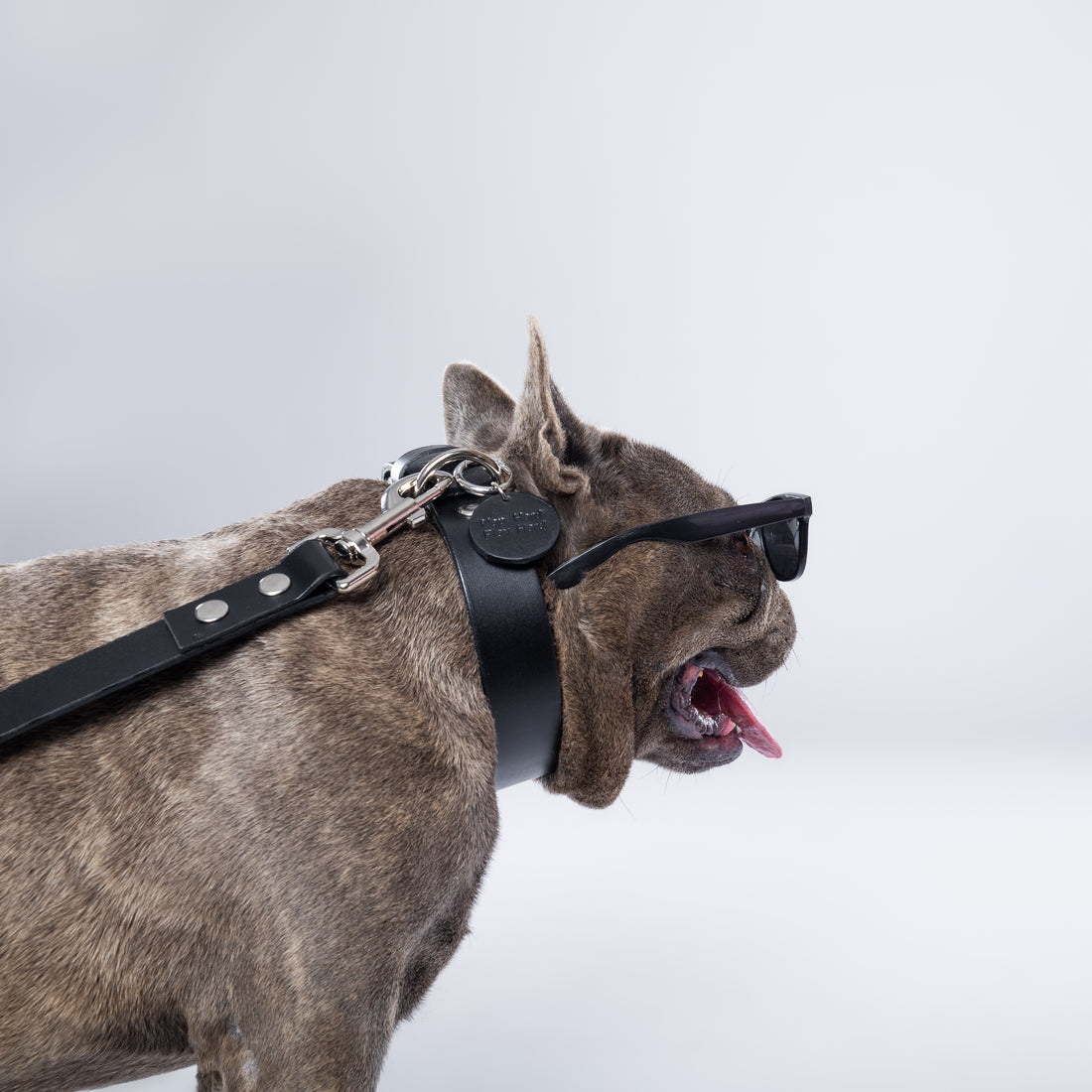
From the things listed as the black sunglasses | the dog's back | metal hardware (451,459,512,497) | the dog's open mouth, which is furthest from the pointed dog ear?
the dog's open mouth

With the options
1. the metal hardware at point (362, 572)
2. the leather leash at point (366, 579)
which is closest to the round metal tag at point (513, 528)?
the leather leash at point (366, 579)

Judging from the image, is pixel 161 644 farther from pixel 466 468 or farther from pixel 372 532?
pixel 466 468

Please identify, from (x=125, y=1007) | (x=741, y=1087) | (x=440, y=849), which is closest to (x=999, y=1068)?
(x=741, y=1087)

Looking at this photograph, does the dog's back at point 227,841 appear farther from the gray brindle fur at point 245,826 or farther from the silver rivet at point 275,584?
the silver rivet at point 275,584

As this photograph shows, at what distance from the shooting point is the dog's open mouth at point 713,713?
3.59 meters

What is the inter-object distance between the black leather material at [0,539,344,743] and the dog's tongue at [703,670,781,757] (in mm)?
1653

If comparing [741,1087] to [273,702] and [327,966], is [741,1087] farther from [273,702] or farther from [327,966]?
[273,702]

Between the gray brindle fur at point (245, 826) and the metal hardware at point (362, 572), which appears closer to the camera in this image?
the gray brindle fur at point (245, 826)

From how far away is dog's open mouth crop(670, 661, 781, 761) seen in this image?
11.8 feet

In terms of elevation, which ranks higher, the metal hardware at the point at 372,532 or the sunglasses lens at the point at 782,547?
the metal hardware at the point at 372,532

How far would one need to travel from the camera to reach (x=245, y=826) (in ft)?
8.49

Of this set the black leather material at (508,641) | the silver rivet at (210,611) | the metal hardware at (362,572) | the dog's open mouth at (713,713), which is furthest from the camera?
the dog's open mouth at (713,713)

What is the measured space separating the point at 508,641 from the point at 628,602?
1.51 ft

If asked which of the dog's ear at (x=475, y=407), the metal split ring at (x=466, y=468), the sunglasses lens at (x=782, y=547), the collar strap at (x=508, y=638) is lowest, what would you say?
the sunglasses lens at (x=782, y=547)
